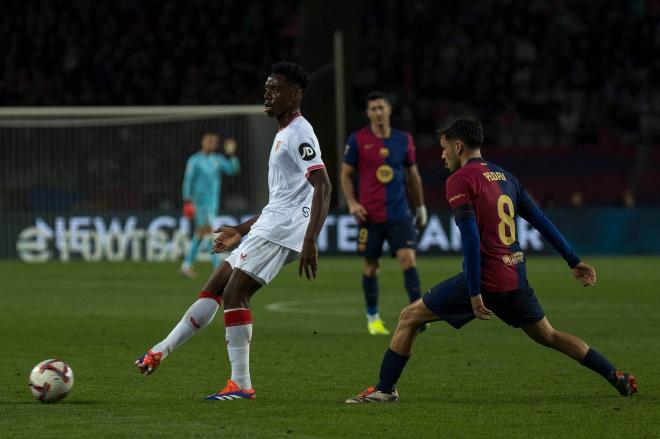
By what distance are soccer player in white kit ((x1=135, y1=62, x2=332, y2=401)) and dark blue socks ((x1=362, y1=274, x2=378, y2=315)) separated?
4953 mm

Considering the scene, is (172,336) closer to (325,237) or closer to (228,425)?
(228,425)

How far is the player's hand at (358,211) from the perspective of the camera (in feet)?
43.4

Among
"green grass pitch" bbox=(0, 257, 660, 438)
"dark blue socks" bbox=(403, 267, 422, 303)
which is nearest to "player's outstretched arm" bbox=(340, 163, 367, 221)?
"dark blue socks" bbox=(403, 267, 422, 303)

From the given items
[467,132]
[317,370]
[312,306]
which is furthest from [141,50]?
[467,132]

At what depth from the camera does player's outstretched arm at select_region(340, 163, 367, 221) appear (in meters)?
13.3

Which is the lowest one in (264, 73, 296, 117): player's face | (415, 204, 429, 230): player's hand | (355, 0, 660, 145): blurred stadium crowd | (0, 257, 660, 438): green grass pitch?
(0, 257, 660, 438): green grass pitch

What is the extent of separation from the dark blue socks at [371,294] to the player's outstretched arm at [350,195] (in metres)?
0.66

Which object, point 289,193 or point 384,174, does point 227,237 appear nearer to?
point 289,193

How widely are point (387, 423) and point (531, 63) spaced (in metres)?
25.9

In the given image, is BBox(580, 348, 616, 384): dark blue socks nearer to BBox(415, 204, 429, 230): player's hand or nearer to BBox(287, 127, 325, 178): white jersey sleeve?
BBox(287, 127, 325, 178): white jersey sleeve

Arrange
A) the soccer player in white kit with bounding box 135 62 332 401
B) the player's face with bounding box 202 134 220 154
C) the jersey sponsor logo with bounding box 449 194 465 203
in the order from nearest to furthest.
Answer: the jersey sponsor logo with bounding box 449 194 465 203, the soccer player in white kit with bounding box 135 62 332 401, the player's face with bounding box 202 134 220 154

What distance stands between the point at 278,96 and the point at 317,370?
2572 millimetres

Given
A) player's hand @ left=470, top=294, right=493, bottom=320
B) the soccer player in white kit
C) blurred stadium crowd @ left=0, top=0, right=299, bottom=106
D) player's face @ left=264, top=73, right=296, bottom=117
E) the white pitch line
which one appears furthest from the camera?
blurred stadium crowd @ left=0, top=0, right=299, bottom=106

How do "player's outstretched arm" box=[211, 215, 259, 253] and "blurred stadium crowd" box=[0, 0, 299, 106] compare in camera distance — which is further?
"blurred stadium crowd" box=[0, 0, 299, 106]
